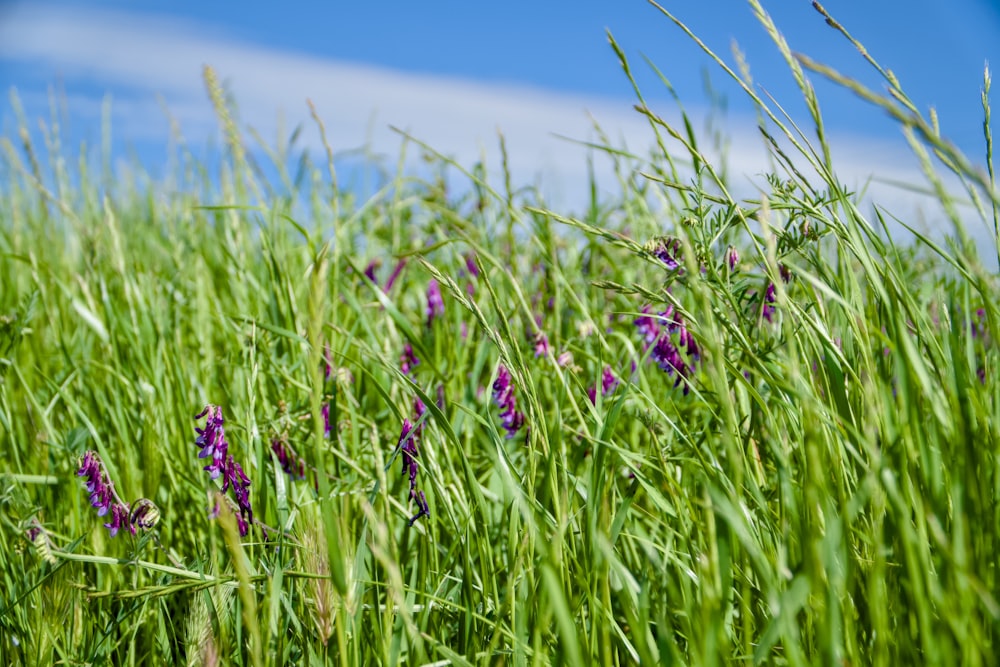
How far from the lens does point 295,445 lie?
6.08ft

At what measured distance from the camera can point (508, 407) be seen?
68.6 inches

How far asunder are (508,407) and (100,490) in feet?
2.59

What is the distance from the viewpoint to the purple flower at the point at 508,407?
1.67 meters

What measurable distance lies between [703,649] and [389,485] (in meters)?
1.04

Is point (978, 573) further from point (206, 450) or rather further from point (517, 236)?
point (517, 236)

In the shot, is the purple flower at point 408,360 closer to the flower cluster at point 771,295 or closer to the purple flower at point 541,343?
the purple flower at point 541,343

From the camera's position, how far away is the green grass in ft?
2.76

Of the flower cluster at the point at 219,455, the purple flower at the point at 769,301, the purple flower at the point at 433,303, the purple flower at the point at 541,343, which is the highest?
the purple flower at the point at 769,301

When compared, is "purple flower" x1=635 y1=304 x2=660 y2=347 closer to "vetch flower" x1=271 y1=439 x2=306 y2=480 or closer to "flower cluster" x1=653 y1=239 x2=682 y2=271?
"flower cluster" x1=653 y1=239 x2=682 y2=271

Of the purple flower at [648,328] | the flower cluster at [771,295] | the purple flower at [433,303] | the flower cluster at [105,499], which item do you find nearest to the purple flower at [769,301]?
the flower cluster at [771,295]

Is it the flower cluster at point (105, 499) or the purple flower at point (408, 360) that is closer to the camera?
the flower cluster at point (105, 499)

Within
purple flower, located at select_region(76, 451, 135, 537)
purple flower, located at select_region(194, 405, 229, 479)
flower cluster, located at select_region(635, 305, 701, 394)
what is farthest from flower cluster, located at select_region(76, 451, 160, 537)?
flower cluster, located at select_region(635, 305, 701, 394)

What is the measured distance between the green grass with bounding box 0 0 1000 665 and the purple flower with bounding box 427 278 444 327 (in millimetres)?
45

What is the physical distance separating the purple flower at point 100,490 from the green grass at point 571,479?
0.06m
